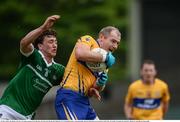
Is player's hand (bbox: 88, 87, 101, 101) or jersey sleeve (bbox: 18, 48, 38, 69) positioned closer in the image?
player's hand (bbox: 88, 87, 101, 101)

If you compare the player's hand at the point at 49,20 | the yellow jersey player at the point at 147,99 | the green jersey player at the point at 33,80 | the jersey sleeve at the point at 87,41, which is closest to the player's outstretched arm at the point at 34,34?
the player's hand at the point at 49,20

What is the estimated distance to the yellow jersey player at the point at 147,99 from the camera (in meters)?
14.3

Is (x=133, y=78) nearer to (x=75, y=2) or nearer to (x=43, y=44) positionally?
(x=75, y=2)

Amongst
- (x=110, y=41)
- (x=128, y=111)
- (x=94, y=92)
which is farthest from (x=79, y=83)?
(x=128, y=111)

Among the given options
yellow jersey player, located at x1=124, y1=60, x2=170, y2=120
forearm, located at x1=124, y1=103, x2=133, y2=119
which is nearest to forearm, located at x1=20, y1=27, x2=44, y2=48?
yellow jersey player, located at x1=124, y1=60, x2=170, y2=120

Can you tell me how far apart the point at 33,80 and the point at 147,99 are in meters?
4.83

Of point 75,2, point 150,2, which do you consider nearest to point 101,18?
point 150,2

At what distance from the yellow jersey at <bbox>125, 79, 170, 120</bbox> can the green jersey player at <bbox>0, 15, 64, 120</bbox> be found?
452 cm

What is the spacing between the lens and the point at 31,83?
10039 millimetres

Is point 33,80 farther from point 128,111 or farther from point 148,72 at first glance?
point 128,111

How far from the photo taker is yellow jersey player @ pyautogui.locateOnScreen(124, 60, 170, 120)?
47.0ft

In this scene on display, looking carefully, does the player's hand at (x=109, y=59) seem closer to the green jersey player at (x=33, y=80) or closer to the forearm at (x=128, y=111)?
the green jersey player at (x=33, y=80)

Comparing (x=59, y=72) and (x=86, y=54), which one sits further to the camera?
(x=59, y=72)

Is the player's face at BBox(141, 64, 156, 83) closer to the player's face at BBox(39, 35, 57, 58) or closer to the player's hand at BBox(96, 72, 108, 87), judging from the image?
the player's face at BBox(39, 35, 57, 58)
